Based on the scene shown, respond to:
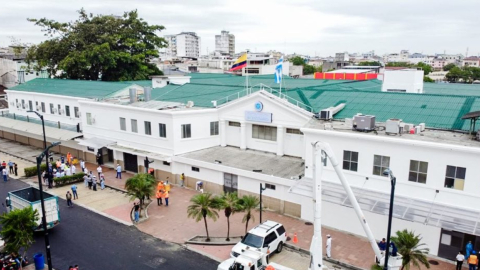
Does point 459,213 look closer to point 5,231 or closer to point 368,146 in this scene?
point 368,146

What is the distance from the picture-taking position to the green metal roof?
46250mm

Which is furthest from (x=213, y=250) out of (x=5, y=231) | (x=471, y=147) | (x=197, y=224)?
(x=471, y=147)

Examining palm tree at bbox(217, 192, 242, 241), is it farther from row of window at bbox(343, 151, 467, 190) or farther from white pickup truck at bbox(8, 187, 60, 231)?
white pickup truck at bbox(8, 187, 60, 231)

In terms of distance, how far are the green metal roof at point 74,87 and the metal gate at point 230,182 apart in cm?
2139

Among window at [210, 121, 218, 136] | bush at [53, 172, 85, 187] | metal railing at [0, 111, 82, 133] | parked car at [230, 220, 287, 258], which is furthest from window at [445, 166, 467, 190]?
metal railing at [0, 111, 82, 133]

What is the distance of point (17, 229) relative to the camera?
19.9m

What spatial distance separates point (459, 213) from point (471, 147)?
3.54m

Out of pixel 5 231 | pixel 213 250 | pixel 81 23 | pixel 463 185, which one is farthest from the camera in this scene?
pixel 81 23

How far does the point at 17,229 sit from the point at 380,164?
20525mm

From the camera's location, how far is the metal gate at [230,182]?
99.0 ft

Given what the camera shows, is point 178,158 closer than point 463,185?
No

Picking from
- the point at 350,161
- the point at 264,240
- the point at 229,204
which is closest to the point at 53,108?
the point at 229,204

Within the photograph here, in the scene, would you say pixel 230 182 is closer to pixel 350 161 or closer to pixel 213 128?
pixel 213 128

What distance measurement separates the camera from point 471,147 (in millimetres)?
20328
